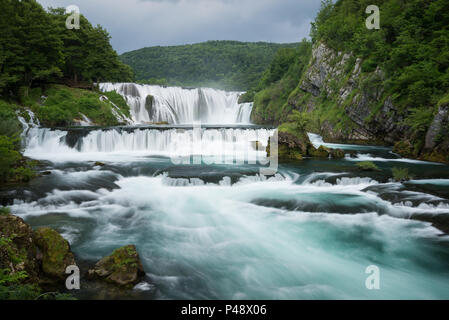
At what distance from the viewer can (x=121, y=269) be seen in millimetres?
4781

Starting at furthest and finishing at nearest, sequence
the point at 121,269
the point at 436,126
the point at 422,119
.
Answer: the point at 422,119, the point at 436,126, the point at 121,269

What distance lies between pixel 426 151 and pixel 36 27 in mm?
29550

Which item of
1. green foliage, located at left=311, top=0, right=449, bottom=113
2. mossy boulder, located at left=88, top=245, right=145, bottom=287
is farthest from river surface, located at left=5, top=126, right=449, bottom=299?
green foliage, located at left=311, top=0, right=449, bottom=113

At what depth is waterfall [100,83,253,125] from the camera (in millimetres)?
34438

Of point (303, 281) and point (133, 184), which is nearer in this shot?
point (303, 281)

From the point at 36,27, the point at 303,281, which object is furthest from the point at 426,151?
the point at 36,27

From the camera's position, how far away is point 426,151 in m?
14.4

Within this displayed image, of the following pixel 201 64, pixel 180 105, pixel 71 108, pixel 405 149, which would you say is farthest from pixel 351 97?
pixel 201 64

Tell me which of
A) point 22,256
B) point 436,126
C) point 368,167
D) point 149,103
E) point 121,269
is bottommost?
point 121,269

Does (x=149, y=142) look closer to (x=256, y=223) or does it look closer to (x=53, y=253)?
(x=256, y=223)

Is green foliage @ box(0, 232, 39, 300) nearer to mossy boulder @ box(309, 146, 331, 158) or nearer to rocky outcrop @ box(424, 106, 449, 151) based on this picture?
mossy boulder @ box(309, 146, 331, 158)

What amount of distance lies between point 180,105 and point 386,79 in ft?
86.7

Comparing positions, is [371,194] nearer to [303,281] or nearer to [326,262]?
[326,262]

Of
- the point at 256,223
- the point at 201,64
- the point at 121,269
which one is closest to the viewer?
the point at 121,269
